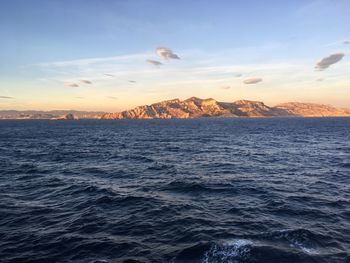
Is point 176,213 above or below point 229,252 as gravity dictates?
below

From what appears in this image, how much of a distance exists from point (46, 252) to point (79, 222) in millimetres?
5680

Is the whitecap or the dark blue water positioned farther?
the dark blue water

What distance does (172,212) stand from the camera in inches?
1118

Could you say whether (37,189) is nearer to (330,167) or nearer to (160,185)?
(160,185)

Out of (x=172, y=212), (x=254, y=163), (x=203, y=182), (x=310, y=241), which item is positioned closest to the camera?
(x=310, y=241)

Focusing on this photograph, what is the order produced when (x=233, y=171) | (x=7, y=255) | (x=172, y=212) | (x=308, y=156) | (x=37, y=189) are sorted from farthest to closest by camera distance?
1. (x=308, y=156)
2. (x=233, y=171)
3. (x=37, y=189)
4. (x=172, y=212)
5. (x=7, y=255)

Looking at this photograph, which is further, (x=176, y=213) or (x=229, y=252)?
(x=176, y=213)

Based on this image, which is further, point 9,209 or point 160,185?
point 160,185

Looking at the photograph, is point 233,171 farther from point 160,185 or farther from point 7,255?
point 7,255

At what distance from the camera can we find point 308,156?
2419 inches

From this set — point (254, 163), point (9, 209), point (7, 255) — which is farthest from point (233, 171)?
point (7, 255)

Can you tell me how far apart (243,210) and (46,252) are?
16.4 m

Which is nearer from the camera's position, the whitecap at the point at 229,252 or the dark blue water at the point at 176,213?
the whitecap at the point at 229,252

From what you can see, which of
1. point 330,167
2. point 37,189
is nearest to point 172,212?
point 37,189
